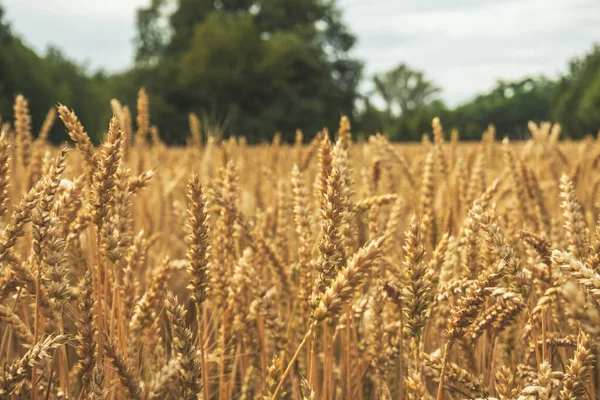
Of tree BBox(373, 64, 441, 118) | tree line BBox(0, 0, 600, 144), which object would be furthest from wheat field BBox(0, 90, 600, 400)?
tree BBox(373, 64, 441, 118)

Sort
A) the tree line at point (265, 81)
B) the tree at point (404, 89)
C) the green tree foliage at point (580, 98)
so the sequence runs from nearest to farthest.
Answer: the green tree foliage at point (580, 98), the tree line at point (265, 81), the tree at point (404, 89)

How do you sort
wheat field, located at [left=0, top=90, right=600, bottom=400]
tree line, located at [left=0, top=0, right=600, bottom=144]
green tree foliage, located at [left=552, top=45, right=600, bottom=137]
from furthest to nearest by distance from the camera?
1. tree line, located at [left=0, top=0, right=600, bottom=144]
2. green tree foliage, located at [left=552, top=45, right=600, bottom=137]
3. wheat field, located at [left=0, top=90, right=600, bottom=400]

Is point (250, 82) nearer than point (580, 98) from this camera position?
No

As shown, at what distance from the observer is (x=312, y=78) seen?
3238cm

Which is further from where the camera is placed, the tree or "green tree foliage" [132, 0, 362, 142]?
the tree

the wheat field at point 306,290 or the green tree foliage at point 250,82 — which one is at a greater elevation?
the green tree foliage at point 250,82

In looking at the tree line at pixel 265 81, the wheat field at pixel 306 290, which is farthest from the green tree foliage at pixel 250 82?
the wheat field at pixel 306 290

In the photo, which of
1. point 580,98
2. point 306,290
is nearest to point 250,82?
point 580,98

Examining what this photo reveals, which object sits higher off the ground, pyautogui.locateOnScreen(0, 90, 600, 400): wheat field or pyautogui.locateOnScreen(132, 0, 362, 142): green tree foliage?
pyautogui.locateOnScreen(132, 0, 362, 142): green tree foliage

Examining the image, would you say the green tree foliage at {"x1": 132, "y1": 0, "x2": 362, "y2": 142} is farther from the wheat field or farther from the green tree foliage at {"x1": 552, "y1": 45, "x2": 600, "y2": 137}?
the wheat field

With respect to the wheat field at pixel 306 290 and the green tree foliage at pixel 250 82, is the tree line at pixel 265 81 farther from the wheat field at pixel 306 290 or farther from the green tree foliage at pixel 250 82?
the wheat field at pixel 306 290

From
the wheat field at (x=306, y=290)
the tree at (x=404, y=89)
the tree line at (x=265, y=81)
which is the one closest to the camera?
the wheat field at (x=306, y=290)

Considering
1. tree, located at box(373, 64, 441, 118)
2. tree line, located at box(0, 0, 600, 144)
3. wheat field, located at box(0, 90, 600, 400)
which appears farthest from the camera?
tree, located at box(373, 64, 441, 118)

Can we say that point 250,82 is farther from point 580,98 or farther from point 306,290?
point 306,290
